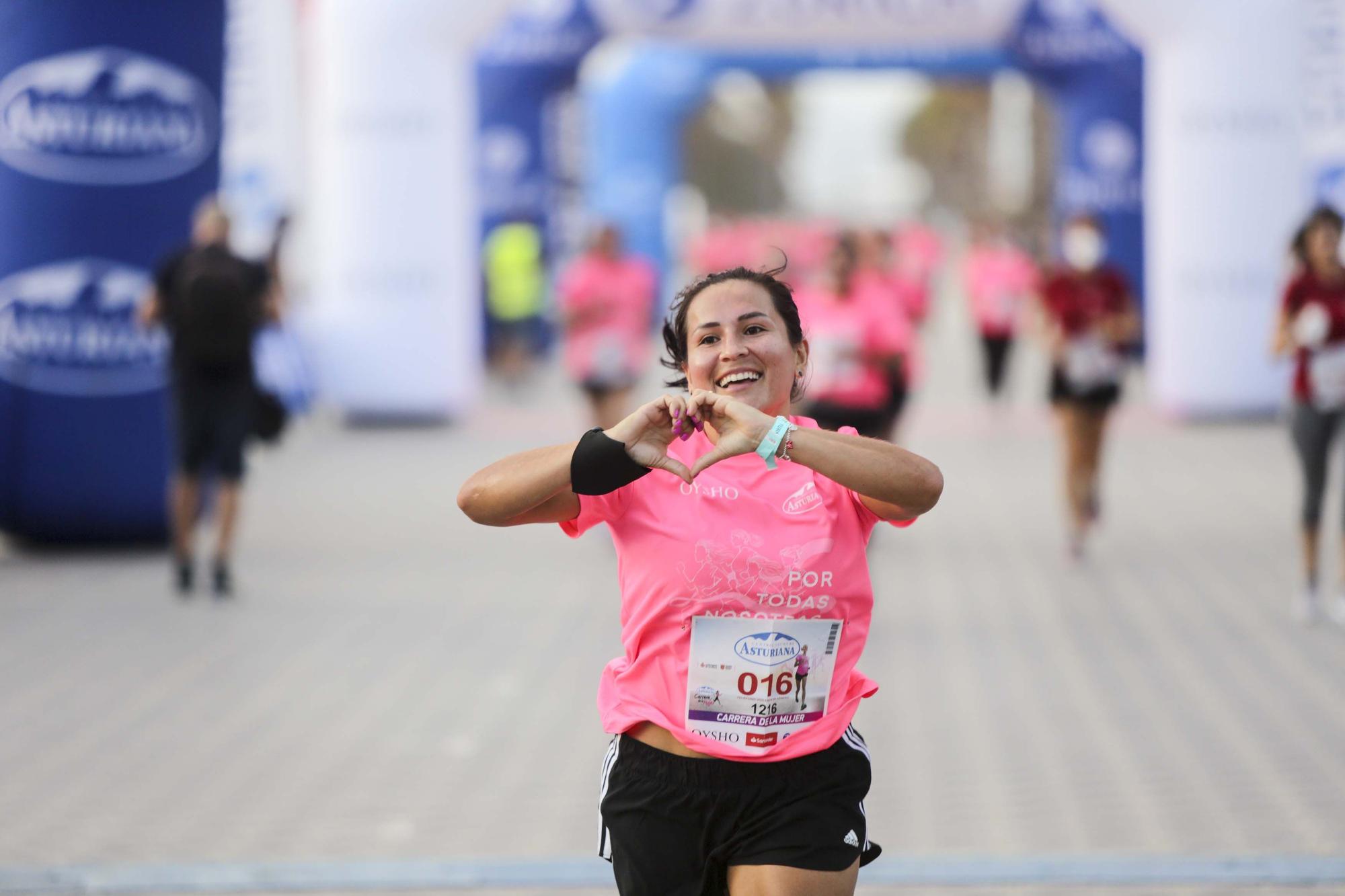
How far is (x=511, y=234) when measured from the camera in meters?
19.5

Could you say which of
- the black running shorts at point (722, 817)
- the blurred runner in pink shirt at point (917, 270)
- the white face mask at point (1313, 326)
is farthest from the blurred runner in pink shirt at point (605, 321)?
the black running shorts at point (722, 817)

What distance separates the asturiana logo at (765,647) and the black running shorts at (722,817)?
173 millimetres

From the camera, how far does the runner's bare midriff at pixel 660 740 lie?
2.81m

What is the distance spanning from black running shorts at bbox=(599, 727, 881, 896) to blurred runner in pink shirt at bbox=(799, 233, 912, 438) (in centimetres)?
537

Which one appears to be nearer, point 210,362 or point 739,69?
point 210,362

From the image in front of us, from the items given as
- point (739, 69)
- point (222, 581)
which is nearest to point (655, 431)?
point (222, 581)

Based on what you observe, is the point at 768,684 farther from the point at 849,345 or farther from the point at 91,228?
the point at 91,228

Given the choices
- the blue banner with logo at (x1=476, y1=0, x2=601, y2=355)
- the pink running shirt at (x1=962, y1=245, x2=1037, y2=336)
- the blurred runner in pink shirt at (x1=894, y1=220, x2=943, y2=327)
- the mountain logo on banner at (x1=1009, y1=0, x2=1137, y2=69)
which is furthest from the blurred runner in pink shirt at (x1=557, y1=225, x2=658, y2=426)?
the mountain logo on banner at (x1=1009, y1=0, x2=1137, y2=69)

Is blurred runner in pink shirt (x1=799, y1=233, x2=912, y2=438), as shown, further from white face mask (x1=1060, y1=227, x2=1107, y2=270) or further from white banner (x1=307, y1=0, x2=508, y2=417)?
white banner (x1=307, y1=0, x2=508, y2=417)

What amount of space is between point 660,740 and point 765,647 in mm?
239

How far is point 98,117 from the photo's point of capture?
938cm

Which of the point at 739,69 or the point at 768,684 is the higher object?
the point at 739,69

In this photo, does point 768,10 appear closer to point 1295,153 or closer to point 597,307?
point 1295,153

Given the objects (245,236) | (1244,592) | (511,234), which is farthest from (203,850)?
(511,234)
